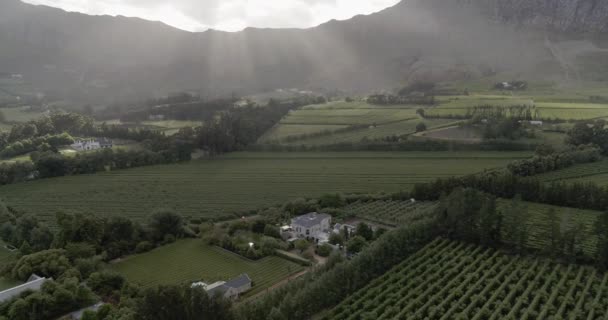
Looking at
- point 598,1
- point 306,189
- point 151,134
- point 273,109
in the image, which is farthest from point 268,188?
point 598,1

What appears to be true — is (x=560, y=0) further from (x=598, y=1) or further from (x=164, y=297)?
(x=164, y=297)

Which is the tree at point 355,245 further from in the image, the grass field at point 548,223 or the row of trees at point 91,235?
the row of trees at point 91,235

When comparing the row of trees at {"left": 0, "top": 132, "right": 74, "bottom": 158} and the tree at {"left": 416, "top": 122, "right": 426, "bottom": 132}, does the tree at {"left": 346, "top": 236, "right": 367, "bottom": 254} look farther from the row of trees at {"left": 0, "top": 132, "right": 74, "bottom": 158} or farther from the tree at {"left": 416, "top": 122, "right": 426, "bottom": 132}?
the row of trees at {"left": 0, "top": 132, "right": 74, "bottom": 158}

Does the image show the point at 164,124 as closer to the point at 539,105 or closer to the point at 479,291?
the point at 539,105

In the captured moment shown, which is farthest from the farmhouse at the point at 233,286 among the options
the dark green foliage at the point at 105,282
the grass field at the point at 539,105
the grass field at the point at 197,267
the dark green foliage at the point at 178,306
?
the grass field at the point at 539,105

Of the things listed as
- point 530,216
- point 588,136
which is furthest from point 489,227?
point 588,136

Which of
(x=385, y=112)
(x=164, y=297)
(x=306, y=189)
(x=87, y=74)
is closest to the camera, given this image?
(x=164, y=297)
